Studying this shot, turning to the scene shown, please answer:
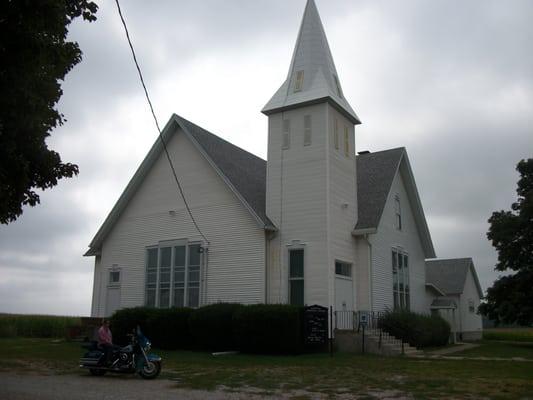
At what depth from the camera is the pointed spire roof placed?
25.5 m

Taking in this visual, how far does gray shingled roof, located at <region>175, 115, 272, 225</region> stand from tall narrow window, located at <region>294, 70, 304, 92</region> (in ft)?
15.0

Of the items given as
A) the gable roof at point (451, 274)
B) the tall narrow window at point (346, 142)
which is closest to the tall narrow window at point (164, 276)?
the tall narrow window at point (346, 142)

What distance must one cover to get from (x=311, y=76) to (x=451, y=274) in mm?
21677

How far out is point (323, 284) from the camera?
77.2 ft

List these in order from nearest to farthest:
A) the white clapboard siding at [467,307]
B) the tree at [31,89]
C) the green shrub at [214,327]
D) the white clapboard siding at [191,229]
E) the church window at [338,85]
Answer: the tree at [31,89] < the green shrub at [214,327] < the white clapboard siding at [191,229] < the church window at [338,85] < the white clapboard siding at [467,307]

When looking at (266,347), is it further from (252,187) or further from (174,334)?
(252,187)

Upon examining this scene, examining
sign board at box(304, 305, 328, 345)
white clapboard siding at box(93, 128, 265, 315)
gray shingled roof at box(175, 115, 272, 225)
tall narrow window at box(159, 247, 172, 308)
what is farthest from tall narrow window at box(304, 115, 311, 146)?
tall narrow window at box(159, 247, 172, 308)

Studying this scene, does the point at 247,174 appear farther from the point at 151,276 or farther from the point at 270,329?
the point at 270,329

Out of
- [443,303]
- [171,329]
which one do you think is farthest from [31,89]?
[443,303]

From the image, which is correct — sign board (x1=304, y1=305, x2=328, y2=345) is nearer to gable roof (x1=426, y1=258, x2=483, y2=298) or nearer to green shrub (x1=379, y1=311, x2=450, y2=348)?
green shrub (x1=379, y1=311, x2=450, y2=348)

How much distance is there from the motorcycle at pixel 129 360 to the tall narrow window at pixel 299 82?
14.5 meters

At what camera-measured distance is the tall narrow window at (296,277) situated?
24.2 metres

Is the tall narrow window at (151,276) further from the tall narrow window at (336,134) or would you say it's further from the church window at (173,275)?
the tall narrow window at (336,134)

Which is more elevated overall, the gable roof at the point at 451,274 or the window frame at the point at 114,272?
the gable roof at the point at 451,274
